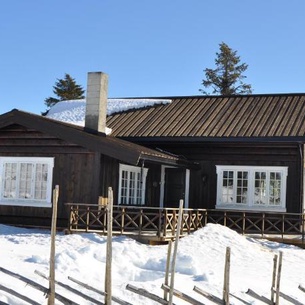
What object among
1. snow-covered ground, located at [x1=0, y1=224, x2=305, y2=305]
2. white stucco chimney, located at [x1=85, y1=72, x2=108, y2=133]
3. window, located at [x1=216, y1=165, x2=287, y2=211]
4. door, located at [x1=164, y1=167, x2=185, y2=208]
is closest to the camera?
snow-covered ground, located at [x1=0, y1=224, x2=305, y2=305]

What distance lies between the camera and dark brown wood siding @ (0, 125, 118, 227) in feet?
62.5

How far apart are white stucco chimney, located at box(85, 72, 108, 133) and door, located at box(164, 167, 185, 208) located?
2.85m

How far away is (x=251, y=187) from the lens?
21391 mm

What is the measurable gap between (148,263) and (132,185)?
702 centimetres

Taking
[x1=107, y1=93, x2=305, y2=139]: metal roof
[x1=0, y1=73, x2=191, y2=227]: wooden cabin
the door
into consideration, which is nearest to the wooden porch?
[x1=0, y1=73, x2=191, y2=227]: wooden cabin

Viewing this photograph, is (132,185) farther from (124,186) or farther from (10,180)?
(10,180)

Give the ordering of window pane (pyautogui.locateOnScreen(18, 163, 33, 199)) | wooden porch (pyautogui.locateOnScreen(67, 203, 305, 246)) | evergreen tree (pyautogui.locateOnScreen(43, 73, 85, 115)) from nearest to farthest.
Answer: wooden porch (pyautogui.locateOnScreen(67, 203, 305, 246)), window pane (pyautogui.locateOnScreen(18, 163, 33, 199)), evergreen tree (pyautogui.locateOnScreen(43, 73, 85, 115))

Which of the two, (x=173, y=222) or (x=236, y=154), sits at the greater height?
(x=236, y=154)

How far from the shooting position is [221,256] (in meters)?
15.9

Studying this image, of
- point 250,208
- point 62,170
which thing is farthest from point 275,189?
point 62,170

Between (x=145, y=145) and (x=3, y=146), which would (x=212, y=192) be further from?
(x=3, y=146)

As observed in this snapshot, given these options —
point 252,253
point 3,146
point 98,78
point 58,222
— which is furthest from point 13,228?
point 252,253

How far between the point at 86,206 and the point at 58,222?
138cm

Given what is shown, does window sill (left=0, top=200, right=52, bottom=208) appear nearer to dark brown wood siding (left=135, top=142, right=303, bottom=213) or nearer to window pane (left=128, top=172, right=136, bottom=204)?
window pane (left=128, top=172, right=136, bottom=204)
